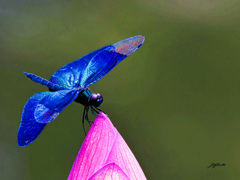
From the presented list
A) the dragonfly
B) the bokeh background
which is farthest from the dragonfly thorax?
the bokeh background

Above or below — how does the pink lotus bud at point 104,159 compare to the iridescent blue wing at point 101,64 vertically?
below

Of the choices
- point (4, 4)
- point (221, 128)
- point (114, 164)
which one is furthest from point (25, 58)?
point (114, 164)

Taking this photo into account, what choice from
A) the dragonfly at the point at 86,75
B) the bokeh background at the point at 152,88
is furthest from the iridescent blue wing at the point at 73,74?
the bokeh background at the point at 152,88

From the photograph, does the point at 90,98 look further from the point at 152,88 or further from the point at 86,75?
the point at 152,88

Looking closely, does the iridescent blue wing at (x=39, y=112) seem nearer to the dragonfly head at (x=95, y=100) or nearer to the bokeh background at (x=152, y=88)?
the dragonfly head at (x=95, y=100)

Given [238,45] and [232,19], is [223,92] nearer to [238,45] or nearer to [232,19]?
[238,45]

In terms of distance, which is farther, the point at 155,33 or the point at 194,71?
the point at 155,33
